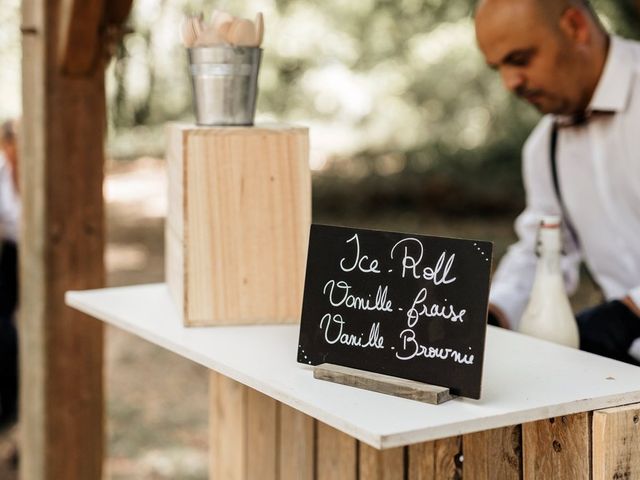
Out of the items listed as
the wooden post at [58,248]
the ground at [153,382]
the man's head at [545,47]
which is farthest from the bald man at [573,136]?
the ground at [153,382]

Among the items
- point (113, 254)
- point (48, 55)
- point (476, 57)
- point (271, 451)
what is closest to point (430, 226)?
point (476, 57)

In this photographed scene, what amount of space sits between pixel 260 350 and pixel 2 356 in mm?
3076

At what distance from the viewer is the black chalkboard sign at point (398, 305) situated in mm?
1494

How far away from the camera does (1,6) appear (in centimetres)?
479

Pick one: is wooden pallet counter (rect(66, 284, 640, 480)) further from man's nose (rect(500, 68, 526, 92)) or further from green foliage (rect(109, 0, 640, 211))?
green foliage (rect(109, 0, 640, 211))

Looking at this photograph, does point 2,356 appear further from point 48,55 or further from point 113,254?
point 113,254

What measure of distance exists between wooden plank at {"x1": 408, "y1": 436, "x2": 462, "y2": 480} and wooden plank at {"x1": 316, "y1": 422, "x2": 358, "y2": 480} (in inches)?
6.4

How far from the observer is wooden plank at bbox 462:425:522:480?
1665 mm

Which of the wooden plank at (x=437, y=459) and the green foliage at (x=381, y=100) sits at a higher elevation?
the green foliage at (x=381, y=100)

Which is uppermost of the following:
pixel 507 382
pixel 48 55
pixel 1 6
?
pixel 1 6

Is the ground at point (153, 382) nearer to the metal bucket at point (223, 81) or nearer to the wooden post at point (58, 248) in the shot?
the wooden post at point (58, 248)

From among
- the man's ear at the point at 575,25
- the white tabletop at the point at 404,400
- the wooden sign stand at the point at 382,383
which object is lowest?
the white tabletop at the point at 404,400

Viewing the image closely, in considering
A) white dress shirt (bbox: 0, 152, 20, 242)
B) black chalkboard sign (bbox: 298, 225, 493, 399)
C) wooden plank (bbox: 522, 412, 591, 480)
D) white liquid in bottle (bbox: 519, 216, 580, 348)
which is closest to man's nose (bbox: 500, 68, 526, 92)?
white liquid in bottle (bbox: 519, 216, 580, 348)

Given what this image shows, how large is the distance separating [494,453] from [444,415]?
29 cm
